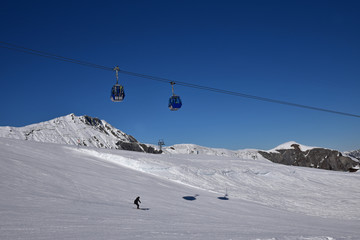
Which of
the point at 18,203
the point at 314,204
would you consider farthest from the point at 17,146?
the point at 314,204

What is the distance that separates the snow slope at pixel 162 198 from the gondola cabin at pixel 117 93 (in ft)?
21.6

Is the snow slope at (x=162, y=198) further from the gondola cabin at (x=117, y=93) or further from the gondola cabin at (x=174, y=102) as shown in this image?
the gondola cabin at (x=174, y=102)

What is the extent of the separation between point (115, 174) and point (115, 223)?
45.3ft

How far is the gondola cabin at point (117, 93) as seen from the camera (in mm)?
18375

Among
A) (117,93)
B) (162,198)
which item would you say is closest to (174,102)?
(117,93)

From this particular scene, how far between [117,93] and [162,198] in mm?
8381

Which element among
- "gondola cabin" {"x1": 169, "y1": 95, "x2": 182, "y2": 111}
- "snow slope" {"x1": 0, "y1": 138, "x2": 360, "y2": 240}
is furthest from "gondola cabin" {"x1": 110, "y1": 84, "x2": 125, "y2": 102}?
"snow slope" {"x1": 0, "y1": 138, "x2": 360, "y2": 240}

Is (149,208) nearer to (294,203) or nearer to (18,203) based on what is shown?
(18,203)

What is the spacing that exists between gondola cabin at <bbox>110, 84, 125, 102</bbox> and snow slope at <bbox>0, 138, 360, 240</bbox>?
6570 mm

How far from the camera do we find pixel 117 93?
1839cm

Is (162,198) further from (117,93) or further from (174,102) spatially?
(117,93)

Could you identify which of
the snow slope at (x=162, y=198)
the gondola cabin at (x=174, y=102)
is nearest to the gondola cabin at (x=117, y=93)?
the gondola cabin at (x=174, y=102)

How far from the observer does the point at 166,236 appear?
845 cm

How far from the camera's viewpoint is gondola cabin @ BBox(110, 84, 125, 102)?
18.4m
